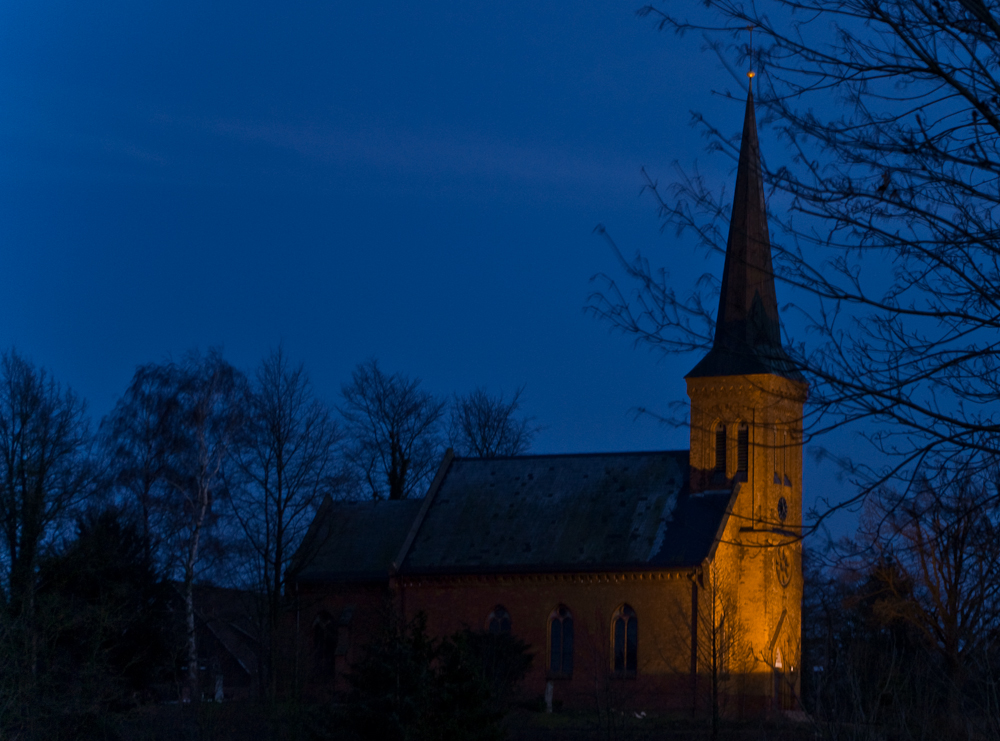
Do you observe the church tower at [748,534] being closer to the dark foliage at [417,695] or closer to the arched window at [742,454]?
the arched window at [742,454]

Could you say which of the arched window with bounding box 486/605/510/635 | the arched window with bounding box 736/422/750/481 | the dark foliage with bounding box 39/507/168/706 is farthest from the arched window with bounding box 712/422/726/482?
the dark foliage with bounding box 39/507/168/706

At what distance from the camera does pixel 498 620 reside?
147ft

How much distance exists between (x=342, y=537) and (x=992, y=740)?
39543mm

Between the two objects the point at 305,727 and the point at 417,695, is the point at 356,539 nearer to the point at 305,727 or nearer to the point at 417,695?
the point at 305,727

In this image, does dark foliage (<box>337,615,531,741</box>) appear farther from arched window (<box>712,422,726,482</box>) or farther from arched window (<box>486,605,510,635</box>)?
arched window (<box>712,422,726,482</box>)

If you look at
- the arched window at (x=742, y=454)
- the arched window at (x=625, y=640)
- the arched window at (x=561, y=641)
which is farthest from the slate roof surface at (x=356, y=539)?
the arched window at (x=742, y=454)

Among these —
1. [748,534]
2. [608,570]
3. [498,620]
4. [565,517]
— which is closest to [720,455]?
[565,517]

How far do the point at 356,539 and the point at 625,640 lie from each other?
41.0ft

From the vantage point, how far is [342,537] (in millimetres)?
50188

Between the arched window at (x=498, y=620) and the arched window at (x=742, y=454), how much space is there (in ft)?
31.4

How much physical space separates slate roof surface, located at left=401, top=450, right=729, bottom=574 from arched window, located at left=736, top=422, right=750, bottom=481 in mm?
1280

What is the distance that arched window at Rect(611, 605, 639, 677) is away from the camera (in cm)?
4247

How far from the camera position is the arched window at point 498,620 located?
44438 millimetres

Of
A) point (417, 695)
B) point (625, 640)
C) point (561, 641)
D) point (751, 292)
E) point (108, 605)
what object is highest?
point (751, 292)
